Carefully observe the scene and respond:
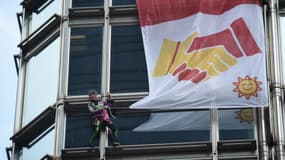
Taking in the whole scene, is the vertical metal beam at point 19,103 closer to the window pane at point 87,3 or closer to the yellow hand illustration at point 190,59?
the window pane at point 87,3

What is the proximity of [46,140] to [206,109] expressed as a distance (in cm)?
501

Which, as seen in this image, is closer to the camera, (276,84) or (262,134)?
(262,134)

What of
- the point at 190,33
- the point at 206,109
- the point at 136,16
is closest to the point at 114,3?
the point at 136,16

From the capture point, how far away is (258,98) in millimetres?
27719

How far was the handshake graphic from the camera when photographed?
93.5 ft

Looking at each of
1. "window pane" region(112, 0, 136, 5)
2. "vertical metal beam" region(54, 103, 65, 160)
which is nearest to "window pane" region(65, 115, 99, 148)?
"vertical metal beam" region(54, 103, 65, 160)

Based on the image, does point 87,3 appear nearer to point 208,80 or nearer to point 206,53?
point 206,53

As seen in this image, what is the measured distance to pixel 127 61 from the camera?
29.1 m

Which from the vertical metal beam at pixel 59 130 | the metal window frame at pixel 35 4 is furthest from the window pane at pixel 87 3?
the vertical metal beam at pixel 59 130

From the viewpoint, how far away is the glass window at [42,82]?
29.5 m

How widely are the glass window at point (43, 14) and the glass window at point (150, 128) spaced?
439cm

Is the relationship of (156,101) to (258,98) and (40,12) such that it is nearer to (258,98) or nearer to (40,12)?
(258,98)

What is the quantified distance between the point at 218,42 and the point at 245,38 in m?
0.83

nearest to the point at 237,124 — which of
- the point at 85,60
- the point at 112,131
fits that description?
the point at 112,131
